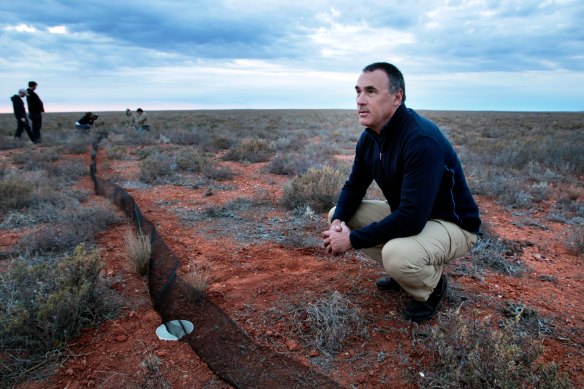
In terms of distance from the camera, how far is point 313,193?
17.9 feet

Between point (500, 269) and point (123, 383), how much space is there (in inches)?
129

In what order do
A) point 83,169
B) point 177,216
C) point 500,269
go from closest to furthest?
point 500,269
point 177,216
point 83,169

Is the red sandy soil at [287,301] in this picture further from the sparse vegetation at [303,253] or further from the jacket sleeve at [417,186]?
the jacket sleeve at [417,186]

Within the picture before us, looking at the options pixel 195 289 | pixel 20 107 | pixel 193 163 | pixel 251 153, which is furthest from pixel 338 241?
pixel 20 107

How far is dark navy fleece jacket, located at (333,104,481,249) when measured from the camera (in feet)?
7.69

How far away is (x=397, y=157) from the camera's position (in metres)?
2.51

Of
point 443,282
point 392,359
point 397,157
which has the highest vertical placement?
point 397,157

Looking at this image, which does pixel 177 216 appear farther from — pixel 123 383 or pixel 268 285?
pixel 123 383

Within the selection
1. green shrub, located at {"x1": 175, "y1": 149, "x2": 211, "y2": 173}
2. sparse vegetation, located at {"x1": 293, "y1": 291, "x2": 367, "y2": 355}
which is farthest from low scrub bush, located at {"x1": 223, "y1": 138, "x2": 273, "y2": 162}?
sparse vegetation, located at {"x1": 293, "y1": 291, "x2": 367, "y2": 355}

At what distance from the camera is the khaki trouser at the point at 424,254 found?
2436 mm

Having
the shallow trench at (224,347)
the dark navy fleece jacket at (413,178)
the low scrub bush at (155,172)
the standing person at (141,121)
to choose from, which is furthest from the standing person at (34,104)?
the dark navy fleece jacket at (413,178)

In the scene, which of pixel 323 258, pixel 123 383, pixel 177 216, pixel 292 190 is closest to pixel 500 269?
pixel 323 258

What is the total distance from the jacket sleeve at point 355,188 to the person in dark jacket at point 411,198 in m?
0.18

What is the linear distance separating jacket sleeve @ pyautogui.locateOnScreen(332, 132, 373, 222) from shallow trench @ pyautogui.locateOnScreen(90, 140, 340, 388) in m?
1.18
